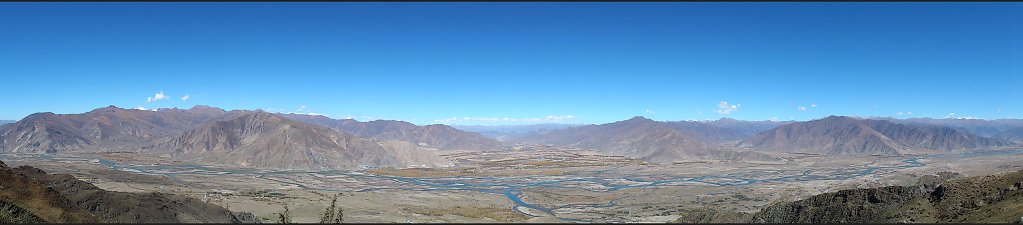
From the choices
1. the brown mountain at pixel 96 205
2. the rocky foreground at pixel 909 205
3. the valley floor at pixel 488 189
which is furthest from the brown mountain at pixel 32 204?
the rocky foreground at pixel 909 205

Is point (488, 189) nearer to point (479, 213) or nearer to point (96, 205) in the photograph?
point (479, 213)

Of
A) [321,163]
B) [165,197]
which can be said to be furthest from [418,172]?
[165,197]

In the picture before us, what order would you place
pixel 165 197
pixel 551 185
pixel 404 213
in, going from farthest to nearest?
pixel 551 185 < pixel 404 213 < pixel 165 197

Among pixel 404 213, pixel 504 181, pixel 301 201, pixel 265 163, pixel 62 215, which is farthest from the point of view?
pixel 265 163

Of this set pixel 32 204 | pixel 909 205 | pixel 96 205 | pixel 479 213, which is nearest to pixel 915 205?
pixel 909 205

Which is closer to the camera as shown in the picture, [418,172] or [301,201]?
[301,201]

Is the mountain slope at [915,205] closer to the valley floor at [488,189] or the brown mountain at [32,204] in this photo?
the valley floor at [488,189]

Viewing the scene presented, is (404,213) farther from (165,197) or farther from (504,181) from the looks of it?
(504,181)

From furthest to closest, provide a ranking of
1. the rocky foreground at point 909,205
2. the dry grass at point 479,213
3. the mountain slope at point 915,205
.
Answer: the dry grass at point 479,213
the rocky foreground at point 909,205
the mountain slope at point 915,205
